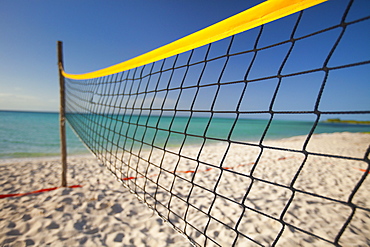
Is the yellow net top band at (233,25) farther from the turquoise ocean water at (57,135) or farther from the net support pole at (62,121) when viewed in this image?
the net support pole at (62,121)

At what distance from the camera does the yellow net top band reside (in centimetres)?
88

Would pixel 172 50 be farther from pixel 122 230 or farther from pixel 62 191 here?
pixel 62 191

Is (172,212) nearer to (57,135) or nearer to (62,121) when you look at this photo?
(62,121)

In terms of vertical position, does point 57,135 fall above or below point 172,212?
below

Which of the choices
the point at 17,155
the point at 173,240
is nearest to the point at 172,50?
the point at 173,240

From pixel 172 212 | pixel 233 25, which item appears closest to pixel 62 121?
pixel 172 212

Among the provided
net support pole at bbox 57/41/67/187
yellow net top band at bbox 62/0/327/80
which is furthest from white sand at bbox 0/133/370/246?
yellow net top band at bbox 62/0/327/80

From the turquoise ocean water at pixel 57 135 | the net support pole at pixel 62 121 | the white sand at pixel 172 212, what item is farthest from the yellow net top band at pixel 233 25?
the net support pole at pixel 62 121

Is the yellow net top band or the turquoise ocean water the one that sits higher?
the yellow net top band

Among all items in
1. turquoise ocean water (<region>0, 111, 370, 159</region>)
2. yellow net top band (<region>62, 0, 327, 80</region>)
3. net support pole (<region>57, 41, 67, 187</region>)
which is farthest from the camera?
turquoise ocean water (<region>0, 111, 370, 159</region>)

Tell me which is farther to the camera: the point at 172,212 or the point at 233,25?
the point at 172,212

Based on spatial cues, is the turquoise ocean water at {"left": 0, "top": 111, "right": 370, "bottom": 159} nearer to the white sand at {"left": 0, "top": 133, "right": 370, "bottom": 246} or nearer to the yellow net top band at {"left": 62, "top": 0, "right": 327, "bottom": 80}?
the yellow net top band at {"left": 62, "top": 0, "right": 327, "bottom": 80}

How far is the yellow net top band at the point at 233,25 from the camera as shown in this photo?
88 centimetres

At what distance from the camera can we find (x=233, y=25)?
1133 mm
